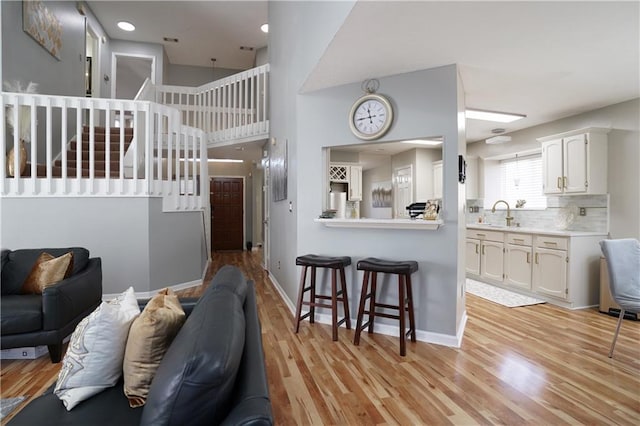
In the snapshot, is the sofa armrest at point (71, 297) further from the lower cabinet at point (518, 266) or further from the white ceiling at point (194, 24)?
the white ceiling at point (194, 24)

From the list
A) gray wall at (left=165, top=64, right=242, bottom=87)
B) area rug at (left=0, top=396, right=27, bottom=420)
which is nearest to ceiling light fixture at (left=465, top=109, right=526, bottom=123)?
area rug at (left=0, top=396, right=27, bottom=420)

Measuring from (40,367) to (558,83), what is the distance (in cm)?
500

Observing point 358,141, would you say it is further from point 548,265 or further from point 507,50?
point 548,265

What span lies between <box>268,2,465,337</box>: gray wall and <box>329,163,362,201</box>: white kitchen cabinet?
6.1 inches

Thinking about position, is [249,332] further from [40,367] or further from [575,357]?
[575,357]

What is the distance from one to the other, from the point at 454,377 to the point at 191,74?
922cm

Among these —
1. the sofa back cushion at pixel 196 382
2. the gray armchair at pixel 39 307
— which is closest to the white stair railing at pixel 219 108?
the gray armchair at pixel 39 307

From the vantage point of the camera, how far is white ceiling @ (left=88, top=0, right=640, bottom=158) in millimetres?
1939

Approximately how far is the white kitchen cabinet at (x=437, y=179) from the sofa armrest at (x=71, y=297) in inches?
123

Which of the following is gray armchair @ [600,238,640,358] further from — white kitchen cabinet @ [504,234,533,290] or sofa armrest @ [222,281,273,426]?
sofa armrest @ [222,281,273,426]

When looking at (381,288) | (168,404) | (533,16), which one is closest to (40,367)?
(168,404)

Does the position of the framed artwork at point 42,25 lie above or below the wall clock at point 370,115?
above

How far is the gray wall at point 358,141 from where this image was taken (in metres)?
2.80

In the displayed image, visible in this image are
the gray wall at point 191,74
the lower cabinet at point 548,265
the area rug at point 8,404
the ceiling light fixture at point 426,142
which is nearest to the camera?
the area rug at point 8,404
